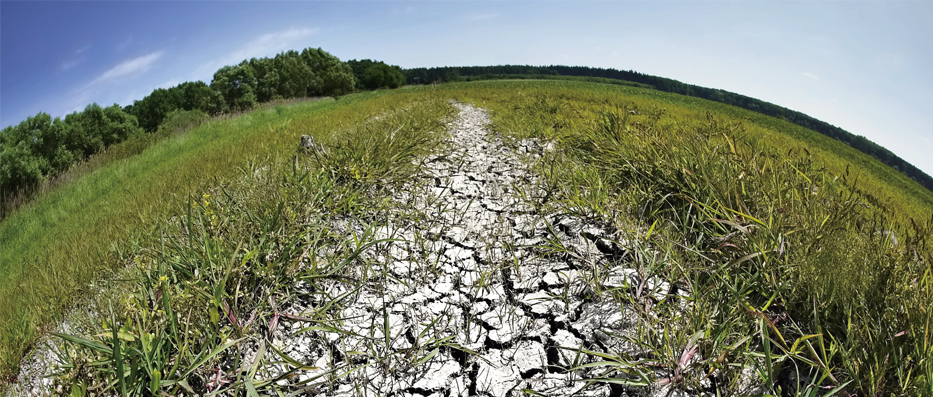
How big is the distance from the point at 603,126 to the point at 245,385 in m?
4.44

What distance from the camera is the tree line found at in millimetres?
12734

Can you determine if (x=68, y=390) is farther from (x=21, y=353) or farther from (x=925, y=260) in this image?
(x=925, y=260)

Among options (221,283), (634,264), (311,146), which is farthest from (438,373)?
(311,146)

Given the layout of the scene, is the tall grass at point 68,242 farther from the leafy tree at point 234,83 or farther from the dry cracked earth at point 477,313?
the leafy tree at point 234,83

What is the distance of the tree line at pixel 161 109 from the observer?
12.7m

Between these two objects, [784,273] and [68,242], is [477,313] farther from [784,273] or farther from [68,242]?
[68,242]

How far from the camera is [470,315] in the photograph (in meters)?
1.86

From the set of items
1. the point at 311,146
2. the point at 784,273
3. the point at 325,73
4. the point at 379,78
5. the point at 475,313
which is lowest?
the point at 475,313

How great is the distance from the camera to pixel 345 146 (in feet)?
12.4

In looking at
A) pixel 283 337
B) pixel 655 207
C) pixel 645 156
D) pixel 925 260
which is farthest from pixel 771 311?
pixel 283 337

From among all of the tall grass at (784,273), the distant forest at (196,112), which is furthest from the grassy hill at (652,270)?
the distant forest at (196,112)

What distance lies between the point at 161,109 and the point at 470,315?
41.2 metres

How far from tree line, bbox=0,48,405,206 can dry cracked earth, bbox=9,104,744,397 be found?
565 inches

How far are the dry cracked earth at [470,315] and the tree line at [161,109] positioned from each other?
47.0ft
